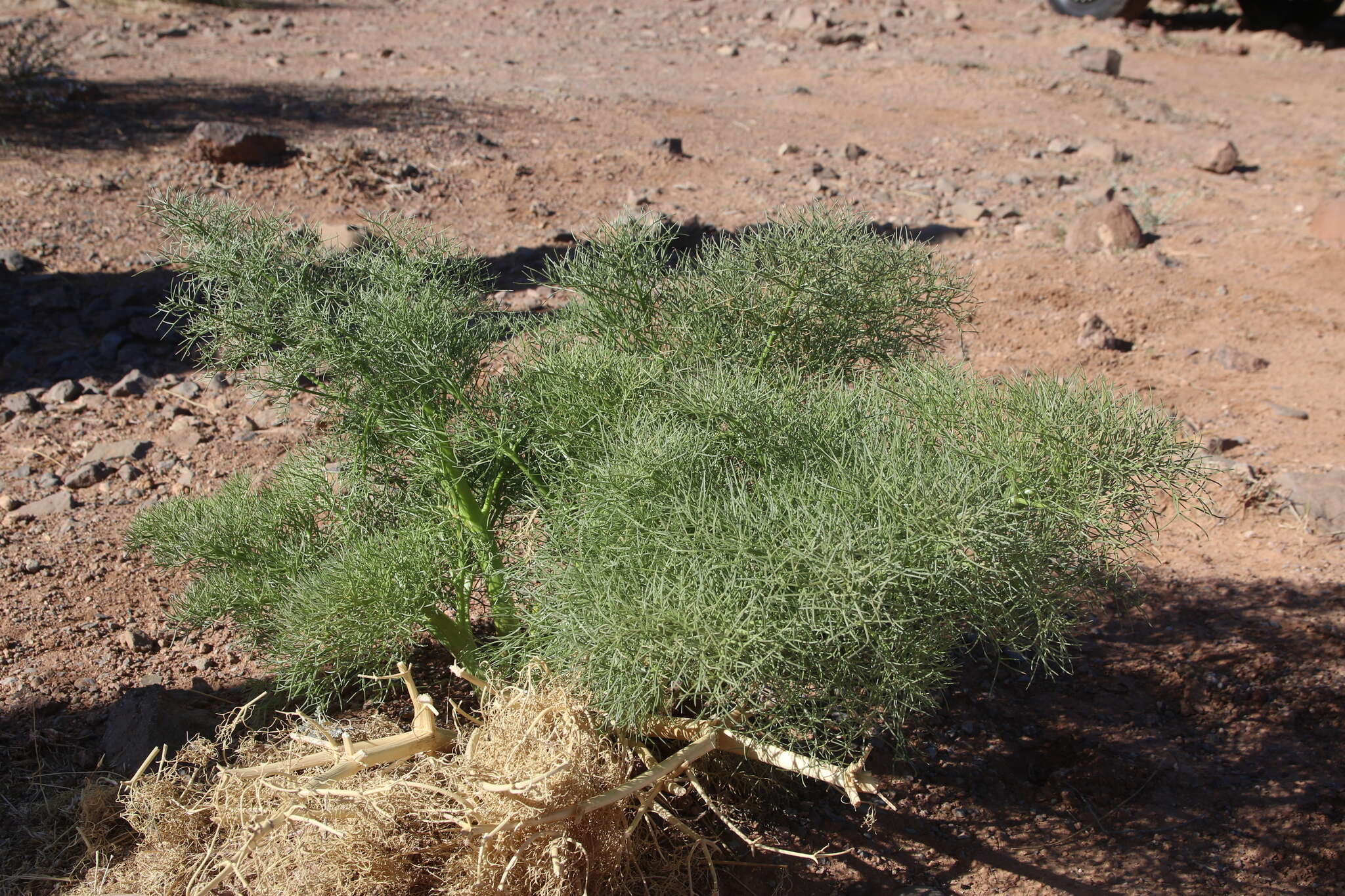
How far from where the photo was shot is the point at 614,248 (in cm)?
281

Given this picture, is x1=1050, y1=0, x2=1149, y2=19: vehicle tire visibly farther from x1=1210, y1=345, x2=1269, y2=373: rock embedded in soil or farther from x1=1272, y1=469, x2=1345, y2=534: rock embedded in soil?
x1=1272, y1=469, x2=1345, y2=534: rock embedded in soil

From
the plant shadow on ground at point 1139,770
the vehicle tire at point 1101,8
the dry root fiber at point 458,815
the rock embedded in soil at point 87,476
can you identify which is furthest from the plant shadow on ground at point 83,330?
the vehicle tire at point 1101,8

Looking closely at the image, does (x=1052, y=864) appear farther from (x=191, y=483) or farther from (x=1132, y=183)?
(x=1132, y=183)

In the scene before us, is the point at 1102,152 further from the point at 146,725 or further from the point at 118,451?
the point at 146,725

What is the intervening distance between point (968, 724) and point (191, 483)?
310cm

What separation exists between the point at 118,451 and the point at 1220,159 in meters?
8.30

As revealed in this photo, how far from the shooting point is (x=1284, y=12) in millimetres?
15562

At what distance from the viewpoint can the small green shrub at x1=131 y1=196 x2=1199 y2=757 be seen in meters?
1.94

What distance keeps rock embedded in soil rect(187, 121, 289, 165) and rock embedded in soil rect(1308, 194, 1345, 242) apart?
280 inches

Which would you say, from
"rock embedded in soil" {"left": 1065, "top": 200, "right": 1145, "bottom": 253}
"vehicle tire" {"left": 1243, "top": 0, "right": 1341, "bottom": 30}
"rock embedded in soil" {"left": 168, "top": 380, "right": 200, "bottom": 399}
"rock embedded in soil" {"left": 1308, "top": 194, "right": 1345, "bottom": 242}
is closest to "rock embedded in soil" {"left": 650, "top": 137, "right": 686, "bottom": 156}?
"rock embedded in soil" {"left": 1065, "top": 200, "right": 1145, "bottom": 253}

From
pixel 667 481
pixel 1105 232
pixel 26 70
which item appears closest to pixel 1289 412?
pixel 1105 232

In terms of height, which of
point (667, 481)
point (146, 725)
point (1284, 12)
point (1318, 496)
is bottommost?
point (146, 725)

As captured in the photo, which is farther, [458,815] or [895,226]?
[895,226]

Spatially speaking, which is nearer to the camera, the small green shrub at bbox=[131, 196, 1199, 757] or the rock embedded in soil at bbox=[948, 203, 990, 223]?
the small green shrub at bbox=[131, 196, 1199, 757]
